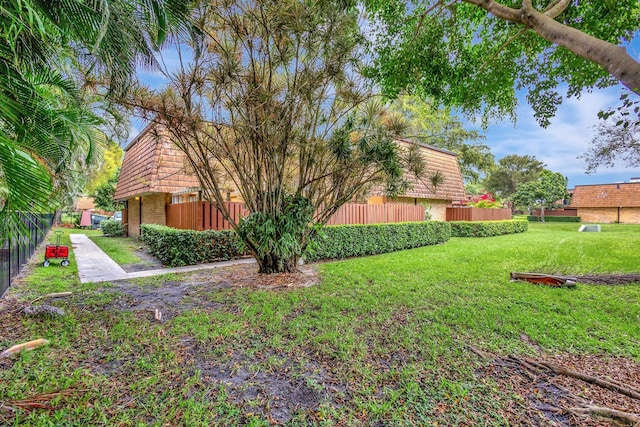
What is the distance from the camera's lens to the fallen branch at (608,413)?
219cm

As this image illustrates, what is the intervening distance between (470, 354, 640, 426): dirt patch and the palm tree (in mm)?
3976

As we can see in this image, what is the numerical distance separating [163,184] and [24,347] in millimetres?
8234

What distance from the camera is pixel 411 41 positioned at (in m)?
5.79

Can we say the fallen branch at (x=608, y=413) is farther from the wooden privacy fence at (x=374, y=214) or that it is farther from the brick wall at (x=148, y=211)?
the brick wall at (x=148, y=211)

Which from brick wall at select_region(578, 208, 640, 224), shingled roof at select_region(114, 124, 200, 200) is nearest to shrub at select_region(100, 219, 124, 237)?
shingled roof at select_region(114, 124, 200, 200)

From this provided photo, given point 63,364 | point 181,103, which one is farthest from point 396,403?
point 181,103

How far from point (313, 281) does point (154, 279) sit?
3451mm

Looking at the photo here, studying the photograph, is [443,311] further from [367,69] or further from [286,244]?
[367,69]

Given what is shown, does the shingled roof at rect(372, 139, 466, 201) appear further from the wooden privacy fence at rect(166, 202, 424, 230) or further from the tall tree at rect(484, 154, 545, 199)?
the tall tree at rect(484, 154, 545, 199)

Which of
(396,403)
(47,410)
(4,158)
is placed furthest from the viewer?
(396,403)

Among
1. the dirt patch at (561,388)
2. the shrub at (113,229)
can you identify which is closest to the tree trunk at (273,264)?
the dirt patch at (561,388)

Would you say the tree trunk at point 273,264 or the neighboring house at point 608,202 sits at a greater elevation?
the neighboring house at point 608,202

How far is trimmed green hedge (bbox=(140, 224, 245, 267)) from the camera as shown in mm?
7941

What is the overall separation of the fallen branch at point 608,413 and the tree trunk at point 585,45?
2.57 m
